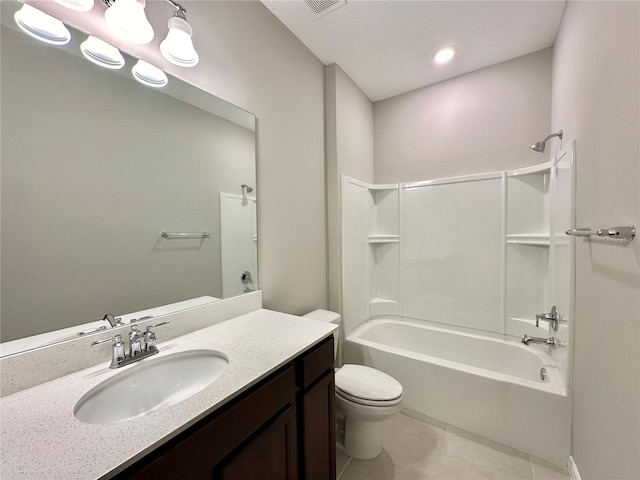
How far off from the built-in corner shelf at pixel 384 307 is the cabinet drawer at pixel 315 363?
5.04 ft

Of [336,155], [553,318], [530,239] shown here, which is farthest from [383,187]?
[553,318]

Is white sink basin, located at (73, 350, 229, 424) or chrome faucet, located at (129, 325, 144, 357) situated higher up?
chrome faucet, located at (129, 325, 144, 357)

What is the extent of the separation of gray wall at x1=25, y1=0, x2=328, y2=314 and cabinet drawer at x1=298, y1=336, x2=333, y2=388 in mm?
604

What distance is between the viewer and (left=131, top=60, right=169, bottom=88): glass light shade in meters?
1.07

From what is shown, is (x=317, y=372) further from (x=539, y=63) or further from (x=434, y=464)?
(x=539, y=63)

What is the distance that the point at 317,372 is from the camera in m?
1.13

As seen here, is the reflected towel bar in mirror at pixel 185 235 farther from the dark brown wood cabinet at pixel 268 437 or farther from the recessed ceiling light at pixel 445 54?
the recessed ceiling light at pixel 445 54

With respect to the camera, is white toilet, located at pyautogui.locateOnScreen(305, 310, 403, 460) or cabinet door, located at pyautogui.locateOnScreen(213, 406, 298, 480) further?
white toilet, located at pyautogui.locateOnScreen(305, 310, 403, 460)

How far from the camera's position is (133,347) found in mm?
945

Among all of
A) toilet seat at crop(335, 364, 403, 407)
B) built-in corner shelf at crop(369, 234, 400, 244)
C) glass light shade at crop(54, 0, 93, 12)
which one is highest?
glass light shade at crop(54, 0, 93, 12)

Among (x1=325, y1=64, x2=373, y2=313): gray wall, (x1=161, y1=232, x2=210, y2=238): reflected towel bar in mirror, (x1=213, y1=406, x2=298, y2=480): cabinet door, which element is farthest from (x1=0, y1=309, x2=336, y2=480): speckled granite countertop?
(x1=325, y1=64, x2=373, y2=313): gray wall

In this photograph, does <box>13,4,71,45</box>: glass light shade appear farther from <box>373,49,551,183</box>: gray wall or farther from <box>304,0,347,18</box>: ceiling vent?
<box>373,49,551,183</box>: gray wall

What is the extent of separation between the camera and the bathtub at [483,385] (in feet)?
5.00

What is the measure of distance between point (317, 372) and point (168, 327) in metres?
0.69
